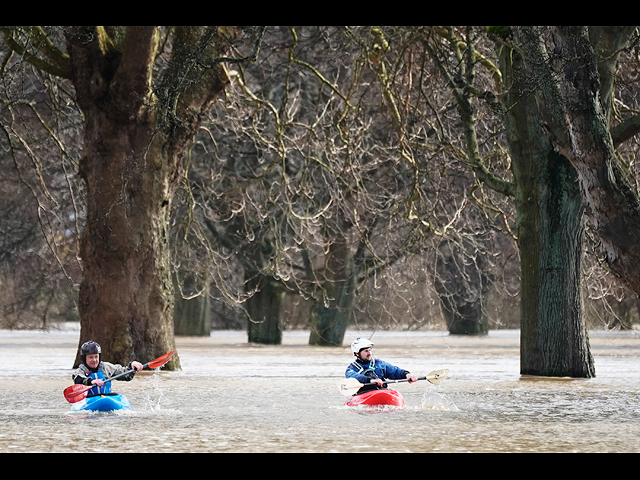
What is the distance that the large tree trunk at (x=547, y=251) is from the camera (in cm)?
1695

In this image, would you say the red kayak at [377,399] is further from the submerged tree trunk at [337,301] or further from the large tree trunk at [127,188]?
the submerged tree trunk at [337,301]

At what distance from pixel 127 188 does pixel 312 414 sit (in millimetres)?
7874

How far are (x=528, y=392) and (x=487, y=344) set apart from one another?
58.4 feet

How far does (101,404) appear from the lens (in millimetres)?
11891

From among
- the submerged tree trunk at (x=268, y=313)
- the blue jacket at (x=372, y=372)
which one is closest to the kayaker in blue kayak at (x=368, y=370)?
the blue jacket at (x=372, y=372)

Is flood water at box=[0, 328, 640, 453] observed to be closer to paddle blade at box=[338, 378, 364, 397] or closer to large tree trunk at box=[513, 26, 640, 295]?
paddle blade at box=[338, 378, 364, 397]

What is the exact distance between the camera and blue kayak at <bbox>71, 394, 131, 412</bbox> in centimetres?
1188

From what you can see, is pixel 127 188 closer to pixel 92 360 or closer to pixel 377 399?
pixel 92 360

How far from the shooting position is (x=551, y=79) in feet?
40.9

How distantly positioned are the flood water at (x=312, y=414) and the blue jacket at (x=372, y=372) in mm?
372

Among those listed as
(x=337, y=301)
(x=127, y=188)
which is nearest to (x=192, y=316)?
(x=337, y=301)

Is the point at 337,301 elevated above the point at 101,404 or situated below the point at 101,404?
above

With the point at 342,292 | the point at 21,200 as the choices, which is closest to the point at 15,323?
the point at 21,200

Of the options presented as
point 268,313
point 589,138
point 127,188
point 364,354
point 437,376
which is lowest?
point 437,376
